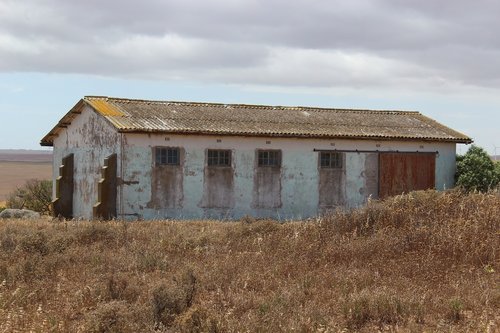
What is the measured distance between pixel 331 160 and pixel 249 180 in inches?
125

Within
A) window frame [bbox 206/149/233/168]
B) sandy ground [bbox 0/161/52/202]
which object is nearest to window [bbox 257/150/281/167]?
window frame [bbox 206/149/233/168]

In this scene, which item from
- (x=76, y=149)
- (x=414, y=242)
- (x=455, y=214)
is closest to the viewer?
(x=414, y=242)

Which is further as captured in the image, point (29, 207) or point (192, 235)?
point (29, 207)

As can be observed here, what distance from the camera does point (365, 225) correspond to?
15.3m

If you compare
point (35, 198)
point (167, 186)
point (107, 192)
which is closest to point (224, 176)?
point (167, 186)

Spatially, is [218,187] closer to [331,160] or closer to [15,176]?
[331,160]

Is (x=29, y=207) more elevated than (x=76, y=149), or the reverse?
(x=76, y=149)

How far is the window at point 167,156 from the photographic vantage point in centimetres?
2277

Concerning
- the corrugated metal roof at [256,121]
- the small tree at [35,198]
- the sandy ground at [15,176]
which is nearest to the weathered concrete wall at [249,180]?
the corrugated metal roof at [256,121]

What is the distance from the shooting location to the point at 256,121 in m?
25.3

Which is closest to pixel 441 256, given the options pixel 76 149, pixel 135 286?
pixel 135 286

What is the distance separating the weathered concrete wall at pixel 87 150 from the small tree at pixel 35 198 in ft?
Result: 18.3

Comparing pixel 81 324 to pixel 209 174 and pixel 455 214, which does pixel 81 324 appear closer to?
pixel 455 214

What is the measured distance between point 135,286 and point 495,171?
19674 mm
